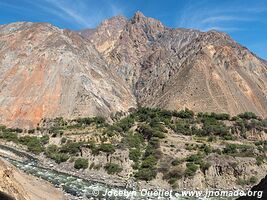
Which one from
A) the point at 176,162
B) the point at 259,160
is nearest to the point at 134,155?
the point at 176,162

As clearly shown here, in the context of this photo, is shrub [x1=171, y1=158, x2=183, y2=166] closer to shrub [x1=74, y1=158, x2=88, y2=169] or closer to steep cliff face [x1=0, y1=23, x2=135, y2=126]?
shrub [x1=74, y1=158, x2=88, y2=169]

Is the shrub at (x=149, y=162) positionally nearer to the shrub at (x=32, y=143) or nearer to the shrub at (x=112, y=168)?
the shrub at (x=112, y=168)

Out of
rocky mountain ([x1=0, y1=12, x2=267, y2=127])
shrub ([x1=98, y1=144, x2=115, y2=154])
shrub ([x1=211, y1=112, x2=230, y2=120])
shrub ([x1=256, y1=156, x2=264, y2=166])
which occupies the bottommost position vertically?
shrub ([x1=98, y1=144, x2=115, y2=154])

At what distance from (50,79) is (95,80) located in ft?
48.1

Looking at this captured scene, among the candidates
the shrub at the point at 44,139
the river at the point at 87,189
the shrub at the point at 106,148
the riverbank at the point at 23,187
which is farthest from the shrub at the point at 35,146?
the riverbank at the point at 23,187

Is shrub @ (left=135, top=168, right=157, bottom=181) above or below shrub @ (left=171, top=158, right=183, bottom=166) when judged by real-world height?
below

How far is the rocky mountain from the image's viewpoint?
311 feet

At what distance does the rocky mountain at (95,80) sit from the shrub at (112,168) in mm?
33456

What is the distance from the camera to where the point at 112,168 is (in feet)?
187

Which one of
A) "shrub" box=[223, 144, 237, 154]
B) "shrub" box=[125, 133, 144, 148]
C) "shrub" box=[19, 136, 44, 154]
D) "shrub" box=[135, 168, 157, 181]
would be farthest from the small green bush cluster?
"shrub" box=[223, 144, 237, 154]

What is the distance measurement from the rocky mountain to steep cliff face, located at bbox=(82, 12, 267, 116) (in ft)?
0.83

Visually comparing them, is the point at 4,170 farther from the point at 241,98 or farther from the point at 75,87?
the point at 241,98

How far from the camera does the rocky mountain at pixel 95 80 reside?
94938mm

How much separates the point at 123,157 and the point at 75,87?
43.8 meters
